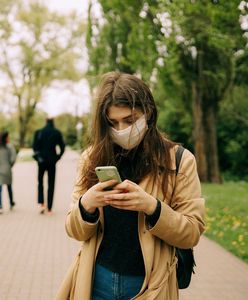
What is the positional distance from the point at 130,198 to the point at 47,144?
9.48 m

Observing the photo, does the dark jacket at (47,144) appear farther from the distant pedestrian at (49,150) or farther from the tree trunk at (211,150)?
the tree trunk at (211,150)

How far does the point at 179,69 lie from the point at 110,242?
18.0 meters

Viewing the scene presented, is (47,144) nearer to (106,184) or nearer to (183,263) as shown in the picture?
(183,263)

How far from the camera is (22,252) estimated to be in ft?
26.4

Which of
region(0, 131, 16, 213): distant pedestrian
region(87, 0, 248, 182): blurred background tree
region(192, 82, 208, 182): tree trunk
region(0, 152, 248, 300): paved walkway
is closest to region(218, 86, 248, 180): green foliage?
region(87, 0, 248, 182): blurred background tree

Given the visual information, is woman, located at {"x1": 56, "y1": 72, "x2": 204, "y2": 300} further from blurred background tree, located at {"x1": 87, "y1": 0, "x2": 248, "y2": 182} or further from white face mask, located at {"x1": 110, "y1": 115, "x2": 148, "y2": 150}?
blurred background tree, located at {"x1": 87, "y1": 0, "x2": 248, "y2": 182}

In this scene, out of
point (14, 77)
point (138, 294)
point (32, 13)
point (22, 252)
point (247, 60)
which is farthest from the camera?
point (14, 77)

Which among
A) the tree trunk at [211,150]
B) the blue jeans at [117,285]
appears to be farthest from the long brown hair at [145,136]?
the tree trunk at [211,150]

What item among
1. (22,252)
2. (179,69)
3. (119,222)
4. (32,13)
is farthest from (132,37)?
(32,13)

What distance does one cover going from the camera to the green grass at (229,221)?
332 inches

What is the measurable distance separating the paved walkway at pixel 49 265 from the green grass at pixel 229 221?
0.66ft

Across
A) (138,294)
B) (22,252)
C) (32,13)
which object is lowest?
(22,252)

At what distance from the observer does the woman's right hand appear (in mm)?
2105

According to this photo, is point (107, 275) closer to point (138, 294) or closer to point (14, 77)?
point (138, 294)
